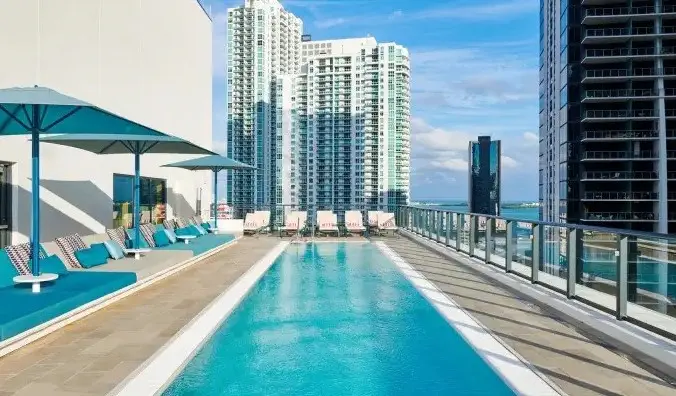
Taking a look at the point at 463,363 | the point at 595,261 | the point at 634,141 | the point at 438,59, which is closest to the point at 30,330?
the point at 463,363

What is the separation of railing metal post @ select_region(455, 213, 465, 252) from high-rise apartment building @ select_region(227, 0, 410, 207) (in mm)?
48486

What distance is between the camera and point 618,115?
4666cm

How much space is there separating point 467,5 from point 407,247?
61.5ft

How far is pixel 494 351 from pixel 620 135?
1923 inches

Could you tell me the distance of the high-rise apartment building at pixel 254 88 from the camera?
69.9 m

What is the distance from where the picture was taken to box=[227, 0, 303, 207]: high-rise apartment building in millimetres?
69875

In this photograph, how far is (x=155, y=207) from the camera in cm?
1506

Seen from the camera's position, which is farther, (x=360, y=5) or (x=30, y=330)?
(x=360, y=5)

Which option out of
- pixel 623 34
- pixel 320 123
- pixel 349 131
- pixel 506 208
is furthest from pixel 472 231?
pixel 320 123

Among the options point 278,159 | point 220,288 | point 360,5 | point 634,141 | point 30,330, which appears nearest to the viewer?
point 30,330

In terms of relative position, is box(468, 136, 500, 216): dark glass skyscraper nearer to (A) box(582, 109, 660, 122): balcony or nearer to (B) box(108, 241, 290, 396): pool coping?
(B) box(108, 241, 290, 396): pool coping

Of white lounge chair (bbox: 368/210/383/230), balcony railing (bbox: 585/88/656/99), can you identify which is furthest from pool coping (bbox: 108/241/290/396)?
balcony railing (bbox: 585/88/656/99)

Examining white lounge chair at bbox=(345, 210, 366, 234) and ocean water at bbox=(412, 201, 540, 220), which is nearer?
ocean water at bbox=(412, 201, 540, 220)

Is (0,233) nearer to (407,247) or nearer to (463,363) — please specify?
(463,363)
